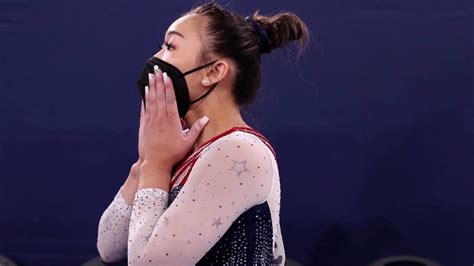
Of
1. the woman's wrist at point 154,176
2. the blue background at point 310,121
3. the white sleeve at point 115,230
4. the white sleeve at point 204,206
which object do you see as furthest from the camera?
the blue background at point 310,121

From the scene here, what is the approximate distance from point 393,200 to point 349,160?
17 cm

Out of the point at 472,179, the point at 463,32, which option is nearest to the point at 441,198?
the point at 472,179

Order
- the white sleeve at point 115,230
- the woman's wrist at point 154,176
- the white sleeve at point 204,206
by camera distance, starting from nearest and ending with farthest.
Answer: the white sleeve at point 204,206
the woman's wrist at point 154,176
the white sleeve at point 115,230

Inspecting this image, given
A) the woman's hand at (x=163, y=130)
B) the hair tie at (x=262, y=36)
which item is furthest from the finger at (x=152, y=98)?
the hair tie at (x=262, y=36)

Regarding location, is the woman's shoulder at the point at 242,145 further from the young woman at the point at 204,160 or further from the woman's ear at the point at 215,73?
the woman's ear at the point at 215,73

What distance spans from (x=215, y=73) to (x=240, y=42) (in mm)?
Result: 76

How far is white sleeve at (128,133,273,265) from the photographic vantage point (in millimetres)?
990

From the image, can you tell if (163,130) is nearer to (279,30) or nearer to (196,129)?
(196,129)

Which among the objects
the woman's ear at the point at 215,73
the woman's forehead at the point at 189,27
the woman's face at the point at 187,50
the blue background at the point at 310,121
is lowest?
the blue background at the point at 310,121

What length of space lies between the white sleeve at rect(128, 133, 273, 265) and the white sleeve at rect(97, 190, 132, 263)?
0.16 metres

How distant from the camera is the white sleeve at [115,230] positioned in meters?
1.22

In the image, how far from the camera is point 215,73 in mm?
1180

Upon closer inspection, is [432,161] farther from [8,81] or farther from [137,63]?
[8,81]

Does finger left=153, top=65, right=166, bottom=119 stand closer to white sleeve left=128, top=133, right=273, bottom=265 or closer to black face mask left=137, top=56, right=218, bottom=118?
black face mask left=137, top=56, right=218, bottom=118
